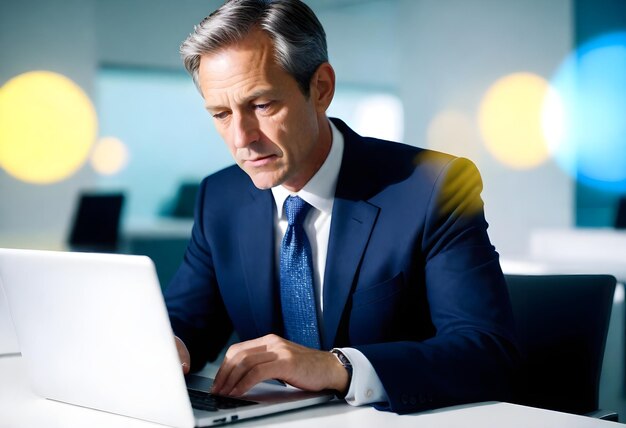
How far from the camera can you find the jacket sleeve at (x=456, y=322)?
1.16 m

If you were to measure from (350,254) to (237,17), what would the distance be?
47cm

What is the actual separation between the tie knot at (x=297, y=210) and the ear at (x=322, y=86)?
185mm

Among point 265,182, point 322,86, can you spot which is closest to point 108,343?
point 265,182

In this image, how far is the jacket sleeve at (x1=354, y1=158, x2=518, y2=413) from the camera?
3.82 ft

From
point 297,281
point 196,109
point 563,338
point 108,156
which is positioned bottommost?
point 563,338

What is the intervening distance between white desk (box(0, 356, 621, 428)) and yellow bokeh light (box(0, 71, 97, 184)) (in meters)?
5.20

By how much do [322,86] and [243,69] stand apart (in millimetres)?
212

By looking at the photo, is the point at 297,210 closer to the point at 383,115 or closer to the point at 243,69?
the point at 243,69

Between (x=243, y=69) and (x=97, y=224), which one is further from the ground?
(x=243, y=69)

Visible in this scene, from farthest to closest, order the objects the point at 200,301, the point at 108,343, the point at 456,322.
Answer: the point at 200,301 → the point at 456,322 → the point at 108,343

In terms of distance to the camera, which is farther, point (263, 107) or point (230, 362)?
point (263, 107)

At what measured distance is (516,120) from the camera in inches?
247

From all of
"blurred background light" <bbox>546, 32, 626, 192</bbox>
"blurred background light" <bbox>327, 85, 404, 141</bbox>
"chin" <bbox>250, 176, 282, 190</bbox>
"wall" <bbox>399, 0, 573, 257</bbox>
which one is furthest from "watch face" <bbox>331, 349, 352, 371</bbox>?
"blurred background light" <bbox>327, 85, 404, 141</bbox>

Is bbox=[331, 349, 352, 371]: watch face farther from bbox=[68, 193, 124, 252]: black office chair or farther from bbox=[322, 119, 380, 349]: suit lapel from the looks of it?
bbox=[68, 193, 124, 252]: black office chair
